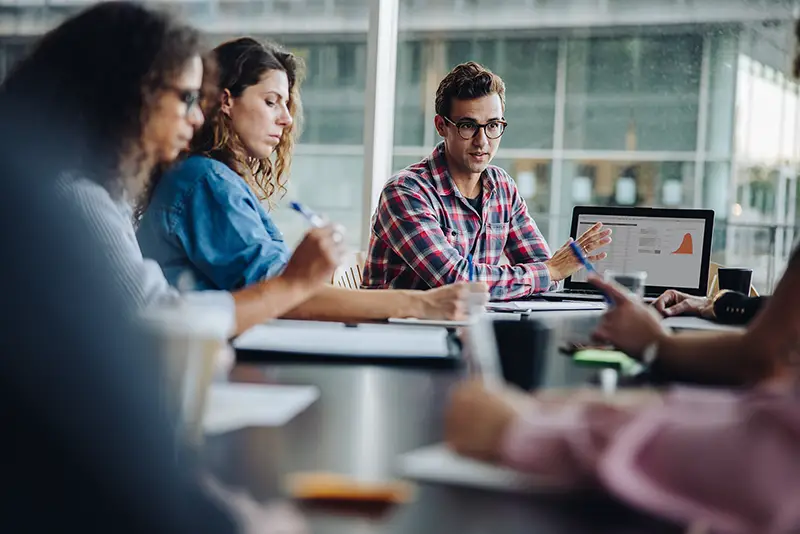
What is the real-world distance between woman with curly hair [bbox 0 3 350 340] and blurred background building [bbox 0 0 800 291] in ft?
9.84

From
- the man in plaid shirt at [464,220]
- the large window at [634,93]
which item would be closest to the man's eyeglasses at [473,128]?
the man in plaid shirt at [464,220]

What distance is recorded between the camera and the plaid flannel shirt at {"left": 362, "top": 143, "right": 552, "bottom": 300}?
2.67m

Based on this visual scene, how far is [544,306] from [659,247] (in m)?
0.54

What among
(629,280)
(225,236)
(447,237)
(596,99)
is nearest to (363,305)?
(225,236)

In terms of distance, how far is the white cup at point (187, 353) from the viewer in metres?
0.83

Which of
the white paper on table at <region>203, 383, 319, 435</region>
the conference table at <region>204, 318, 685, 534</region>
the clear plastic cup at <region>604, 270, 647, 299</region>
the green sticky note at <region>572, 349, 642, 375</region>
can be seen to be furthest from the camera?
the clear plastic cup at <region>604, 270, 647, 299</region>

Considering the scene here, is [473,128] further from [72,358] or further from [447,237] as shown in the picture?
[72,358]

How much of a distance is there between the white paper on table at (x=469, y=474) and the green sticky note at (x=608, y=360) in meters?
0.63

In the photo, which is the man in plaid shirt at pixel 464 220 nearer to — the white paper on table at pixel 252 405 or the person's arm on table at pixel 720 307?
the person's arm on table at pixel 720 307

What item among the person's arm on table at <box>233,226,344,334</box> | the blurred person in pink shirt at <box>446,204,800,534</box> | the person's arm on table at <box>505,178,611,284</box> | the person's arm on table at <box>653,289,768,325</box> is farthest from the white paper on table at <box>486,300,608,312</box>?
the blurred person in pink shirt at <box>446,204,800,534</box>

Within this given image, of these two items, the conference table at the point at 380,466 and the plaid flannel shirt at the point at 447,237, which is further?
the plaid flannel shirt at the point at 447,237

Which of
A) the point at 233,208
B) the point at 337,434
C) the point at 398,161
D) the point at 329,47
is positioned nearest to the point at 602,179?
the point at 398,161

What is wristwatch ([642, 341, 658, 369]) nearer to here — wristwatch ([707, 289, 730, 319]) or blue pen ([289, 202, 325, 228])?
blue pen ([289, 202, 325, 228])

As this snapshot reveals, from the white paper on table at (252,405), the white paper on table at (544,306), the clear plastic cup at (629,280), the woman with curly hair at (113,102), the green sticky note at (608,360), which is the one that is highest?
the woman with curly hair at (113,102)
